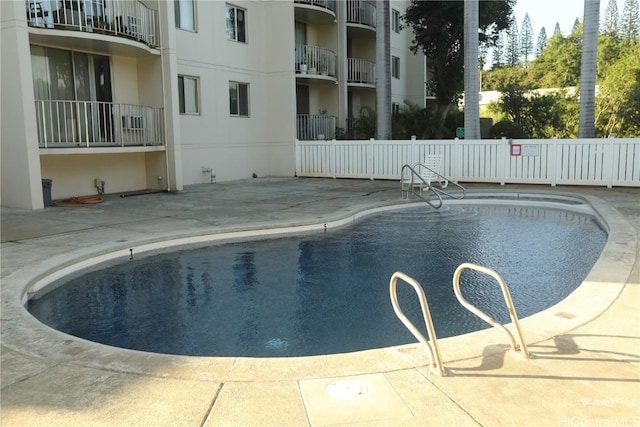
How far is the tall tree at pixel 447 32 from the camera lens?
78.9ft

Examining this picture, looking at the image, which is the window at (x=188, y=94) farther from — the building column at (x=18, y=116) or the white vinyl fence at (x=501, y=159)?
the building column at (x=18, y=116)

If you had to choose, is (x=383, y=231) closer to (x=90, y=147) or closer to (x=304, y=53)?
(x=90, y=147)

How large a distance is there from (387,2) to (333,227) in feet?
42.3

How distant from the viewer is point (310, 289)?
253 inches

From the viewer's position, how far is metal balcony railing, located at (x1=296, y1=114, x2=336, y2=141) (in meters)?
21.2

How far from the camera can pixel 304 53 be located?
823 inches

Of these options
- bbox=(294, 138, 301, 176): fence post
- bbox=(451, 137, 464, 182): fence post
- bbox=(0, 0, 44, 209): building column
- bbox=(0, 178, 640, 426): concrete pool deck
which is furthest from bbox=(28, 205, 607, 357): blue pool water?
bbox=(294, 138, 301, 176): fence post

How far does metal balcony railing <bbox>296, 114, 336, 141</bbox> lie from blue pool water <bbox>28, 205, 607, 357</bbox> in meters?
12.0

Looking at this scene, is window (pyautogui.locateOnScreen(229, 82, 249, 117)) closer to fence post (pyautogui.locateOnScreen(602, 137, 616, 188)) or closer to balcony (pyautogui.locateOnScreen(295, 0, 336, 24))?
balcony (pyautogui.locateOnScreen(295, 0, 336, 24))

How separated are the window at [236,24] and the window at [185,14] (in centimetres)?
171

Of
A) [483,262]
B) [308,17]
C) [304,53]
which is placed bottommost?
[483,262]

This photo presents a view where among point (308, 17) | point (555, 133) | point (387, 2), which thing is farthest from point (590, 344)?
point (555, 133)

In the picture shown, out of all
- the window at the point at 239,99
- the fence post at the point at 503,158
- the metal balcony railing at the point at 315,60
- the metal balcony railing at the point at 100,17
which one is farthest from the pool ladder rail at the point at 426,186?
the metal balcony railing at the point at 100,17

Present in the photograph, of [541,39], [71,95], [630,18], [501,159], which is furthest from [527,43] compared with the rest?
[71,95]
